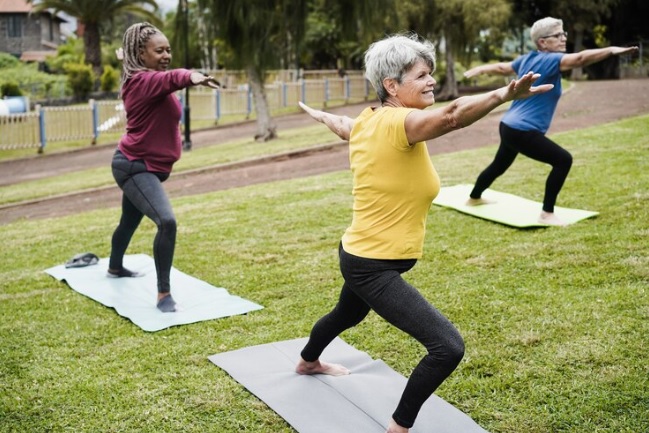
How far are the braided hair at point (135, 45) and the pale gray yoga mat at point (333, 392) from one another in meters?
2.31

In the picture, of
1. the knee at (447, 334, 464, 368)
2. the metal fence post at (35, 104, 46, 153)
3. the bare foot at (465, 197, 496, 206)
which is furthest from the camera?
the metal fence post at (35, 104, 46, 153)

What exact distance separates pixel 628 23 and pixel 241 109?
21822 mm

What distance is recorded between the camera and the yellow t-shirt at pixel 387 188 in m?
3.23

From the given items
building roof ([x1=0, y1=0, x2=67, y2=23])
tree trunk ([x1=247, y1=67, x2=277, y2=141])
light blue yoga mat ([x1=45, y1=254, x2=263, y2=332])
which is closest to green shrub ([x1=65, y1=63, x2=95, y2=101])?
tree trunk ([x1=247, y1=67, x2=277, y2=141])

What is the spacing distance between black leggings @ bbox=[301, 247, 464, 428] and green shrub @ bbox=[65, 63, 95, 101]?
3479 centimetres

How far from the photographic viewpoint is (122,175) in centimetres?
575

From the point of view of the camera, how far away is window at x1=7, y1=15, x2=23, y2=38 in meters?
57.8

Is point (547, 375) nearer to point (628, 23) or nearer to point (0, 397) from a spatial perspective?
point (0, 397)

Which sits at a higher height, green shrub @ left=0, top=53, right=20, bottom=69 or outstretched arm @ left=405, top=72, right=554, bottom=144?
green shrub @ left=0, top=53, right=20, bottom=69

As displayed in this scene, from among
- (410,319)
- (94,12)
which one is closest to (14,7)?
(94,12)

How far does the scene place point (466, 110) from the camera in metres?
2.92

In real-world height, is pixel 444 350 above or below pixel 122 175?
below

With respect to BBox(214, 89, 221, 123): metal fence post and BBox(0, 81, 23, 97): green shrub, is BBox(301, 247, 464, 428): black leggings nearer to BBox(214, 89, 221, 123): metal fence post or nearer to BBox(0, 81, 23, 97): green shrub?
BBox(214, 89, 221, 123): metal fence post

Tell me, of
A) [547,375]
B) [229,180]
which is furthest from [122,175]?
[229,180]
